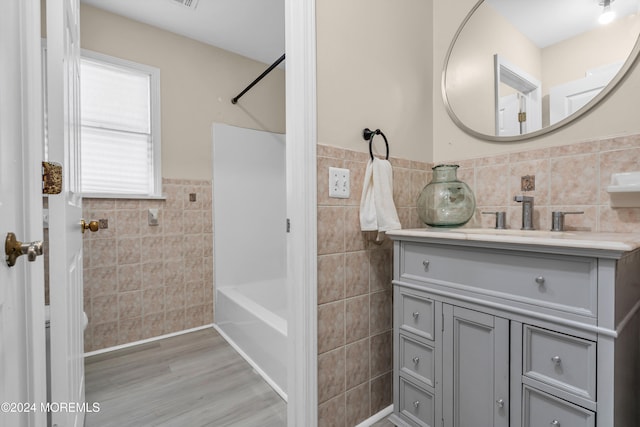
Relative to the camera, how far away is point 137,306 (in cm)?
221

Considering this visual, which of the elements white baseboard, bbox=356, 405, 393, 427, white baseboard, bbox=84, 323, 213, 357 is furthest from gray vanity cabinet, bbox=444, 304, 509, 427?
white baseboard, bbox=84, 323, 213, 357

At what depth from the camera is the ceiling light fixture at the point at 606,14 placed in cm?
109

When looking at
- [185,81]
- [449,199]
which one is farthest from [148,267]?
[449,199]

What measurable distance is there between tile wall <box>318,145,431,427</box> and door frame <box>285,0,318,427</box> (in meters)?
0.05

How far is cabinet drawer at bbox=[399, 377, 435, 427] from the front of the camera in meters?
1.12

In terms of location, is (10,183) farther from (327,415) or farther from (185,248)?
(185,248)

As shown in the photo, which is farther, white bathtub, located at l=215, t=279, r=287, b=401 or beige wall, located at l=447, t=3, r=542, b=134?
white bathtub, located at l=215, t=279, r=287, b=401

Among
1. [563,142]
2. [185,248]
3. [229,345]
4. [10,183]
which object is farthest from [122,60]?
[563,142]

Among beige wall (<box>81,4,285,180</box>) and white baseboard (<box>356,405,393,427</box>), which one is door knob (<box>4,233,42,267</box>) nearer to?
white baseboard (<box>356,405,393,427</box>)

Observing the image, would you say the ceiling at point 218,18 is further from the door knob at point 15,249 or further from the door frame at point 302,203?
the door knob at point 15,249

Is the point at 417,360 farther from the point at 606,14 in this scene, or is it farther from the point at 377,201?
the point at 606,14

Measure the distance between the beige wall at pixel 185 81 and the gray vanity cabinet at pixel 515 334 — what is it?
2.05 metres

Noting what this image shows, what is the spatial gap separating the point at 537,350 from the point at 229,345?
2003 millimetres

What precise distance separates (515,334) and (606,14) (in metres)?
1.29
